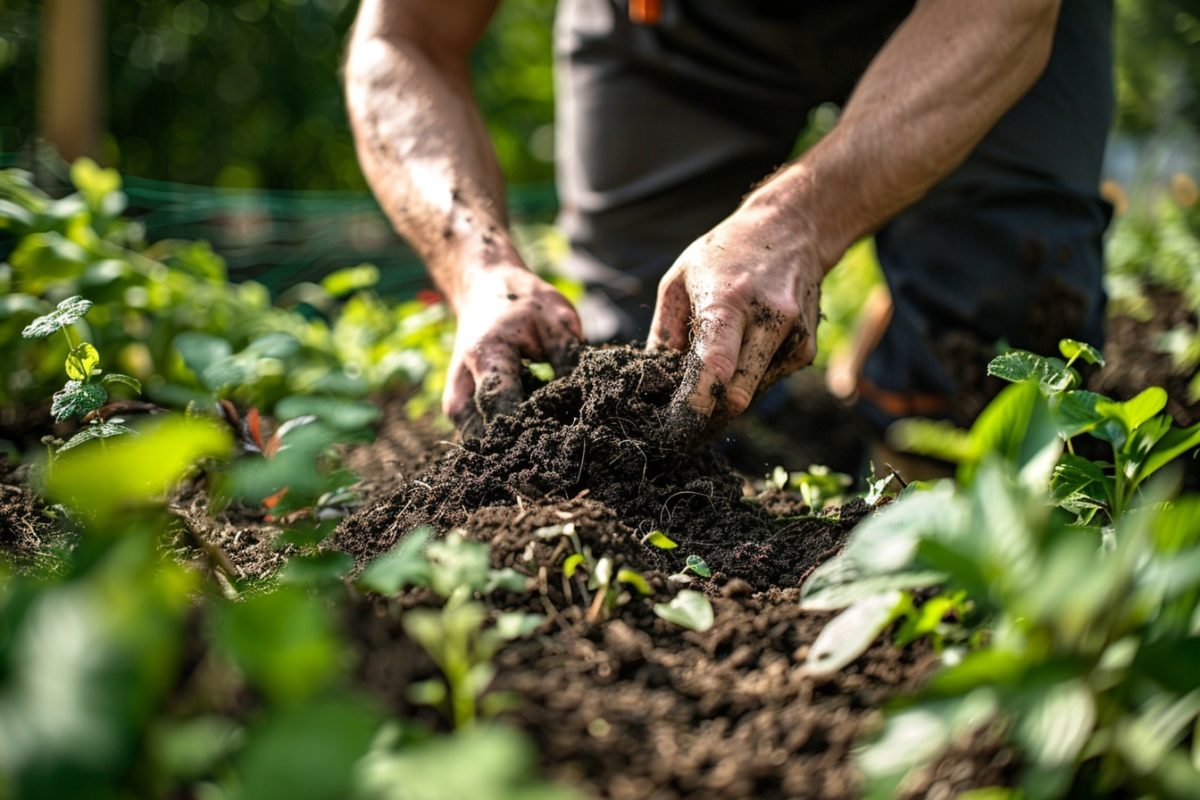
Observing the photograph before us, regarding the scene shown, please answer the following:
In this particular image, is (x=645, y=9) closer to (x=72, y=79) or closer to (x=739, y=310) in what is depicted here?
(x=739, y=310)

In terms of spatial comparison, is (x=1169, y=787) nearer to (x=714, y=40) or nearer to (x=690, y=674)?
(x=690, y=674)

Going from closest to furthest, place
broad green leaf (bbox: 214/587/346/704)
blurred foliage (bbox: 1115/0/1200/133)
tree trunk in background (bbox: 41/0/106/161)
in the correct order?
broad green leaf (bbox: 214/587/346/704) < tree trunk in background (bbox: 41/0/106/161) < blurred foliage (bbox: 1115/0/1200/133)

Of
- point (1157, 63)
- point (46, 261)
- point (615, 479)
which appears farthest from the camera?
point (1157, 63)

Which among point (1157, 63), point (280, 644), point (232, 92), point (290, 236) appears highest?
point (280, 644)

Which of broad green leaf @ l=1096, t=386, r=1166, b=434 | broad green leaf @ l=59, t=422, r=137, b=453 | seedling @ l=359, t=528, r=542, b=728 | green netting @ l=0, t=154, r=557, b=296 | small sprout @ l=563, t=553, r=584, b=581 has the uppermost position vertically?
broad green leaf @ l=1096, t=386, r=1166, b=434

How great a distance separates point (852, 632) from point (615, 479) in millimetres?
574

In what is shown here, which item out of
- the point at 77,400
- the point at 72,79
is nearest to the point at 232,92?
the point at 72,79

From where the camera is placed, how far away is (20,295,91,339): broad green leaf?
5.08 feet

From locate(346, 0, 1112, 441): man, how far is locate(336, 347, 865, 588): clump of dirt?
90mm

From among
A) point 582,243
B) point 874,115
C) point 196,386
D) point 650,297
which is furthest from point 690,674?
point 582,243

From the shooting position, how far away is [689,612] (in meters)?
1.17

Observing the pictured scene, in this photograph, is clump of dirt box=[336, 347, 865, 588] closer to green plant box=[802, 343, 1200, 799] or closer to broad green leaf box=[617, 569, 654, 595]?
broad green leaf box=[617, 569, 654, 595]

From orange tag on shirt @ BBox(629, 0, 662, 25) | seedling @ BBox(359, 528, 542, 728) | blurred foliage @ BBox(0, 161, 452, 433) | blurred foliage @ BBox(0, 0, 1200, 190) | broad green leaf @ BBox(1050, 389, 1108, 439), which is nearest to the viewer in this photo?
seedling @ BBox(359, 528, 542, 728)

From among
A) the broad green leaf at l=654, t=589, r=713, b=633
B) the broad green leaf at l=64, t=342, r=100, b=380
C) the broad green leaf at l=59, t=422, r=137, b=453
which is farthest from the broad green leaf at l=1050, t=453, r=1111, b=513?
the broad green leaf at l=64, t=342, r=100, b=380
